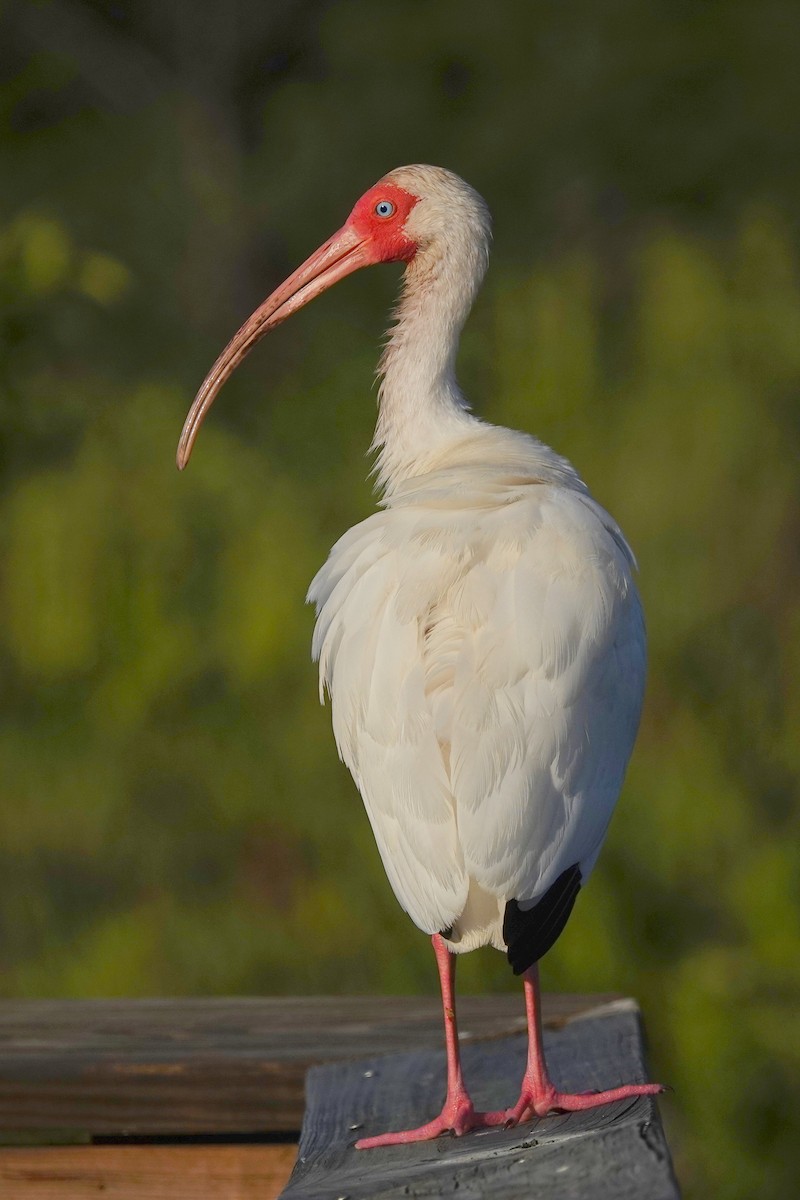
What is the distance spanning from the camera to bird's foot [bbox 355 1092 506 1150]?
2.68 m

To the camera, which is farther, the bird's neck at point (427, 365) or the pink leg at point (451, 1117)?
the bird's neck at point (427, 365)

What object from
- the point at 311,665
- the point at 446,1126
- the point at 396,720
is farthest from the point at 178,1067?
the point at 311,665

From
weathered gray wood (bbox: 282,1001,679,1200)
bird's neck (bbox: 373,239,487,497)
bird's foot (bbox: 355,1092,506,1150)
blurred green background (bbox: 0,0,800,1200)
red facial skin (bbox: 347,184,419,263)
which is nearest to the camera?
weathered gray wood (bbox: 282,1001,679,1200)

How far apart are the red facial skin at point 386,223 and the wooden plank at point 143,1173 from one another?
6.68 ft

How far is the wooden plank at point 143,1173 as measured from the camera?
119 inches

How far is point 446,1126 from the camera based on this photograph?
2.71 m

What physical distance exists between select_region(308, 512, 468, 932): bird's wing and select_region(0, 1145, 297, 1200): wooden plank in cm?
66

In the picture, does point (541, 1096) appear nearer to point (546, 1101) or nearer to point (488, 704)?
point (546, 1101)

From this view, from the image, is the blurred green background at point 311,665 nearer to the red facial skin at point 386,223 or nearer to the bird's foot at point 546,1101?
the red facial skin at point 386,223

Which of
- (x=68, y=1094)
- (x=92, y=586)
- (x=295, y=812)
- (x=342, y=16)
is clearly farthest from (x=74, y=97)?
(x=68, y=1094)

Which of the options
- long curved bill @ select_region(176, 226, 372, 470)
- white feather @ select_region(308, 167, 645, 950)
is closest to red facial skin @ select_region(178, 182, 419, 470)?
long curved bill @ select_region(176, 226, 372, 470)

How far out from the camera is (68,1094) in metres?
3.05

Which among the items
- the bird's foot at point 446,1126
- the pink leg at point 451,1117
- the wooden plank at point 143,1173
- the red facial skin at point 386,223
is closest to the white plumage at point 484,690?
the pink leg at point 451,1117

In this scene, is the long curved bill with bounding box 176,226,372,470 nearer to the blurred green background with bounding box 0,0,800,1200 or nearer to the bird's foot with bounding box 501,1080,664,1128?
the blurred green background with bounding box 0,0,800,1200
